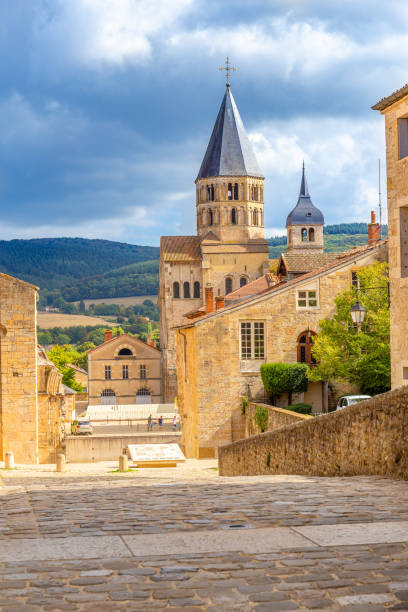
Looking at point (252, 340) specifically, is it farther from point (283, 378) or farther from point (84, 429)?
point (84, 429)

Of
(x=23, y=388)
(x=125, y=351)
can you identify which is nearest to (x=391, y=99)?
(x=23, y=388)

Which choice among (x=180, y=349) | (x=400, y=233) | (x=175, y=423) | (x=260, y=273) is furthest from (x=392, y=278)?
(x=260, y=273)

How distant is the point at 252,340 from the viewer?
3175 cm

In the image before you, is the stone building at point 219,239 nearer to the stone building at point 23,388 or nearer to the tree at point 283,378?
the stone building at point 23,388

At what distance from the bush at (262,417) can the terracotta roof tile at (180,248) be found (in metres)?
58.1

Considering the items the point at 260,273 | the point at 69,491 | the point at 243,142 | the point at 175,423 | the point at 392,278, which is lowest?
the point at 175,423

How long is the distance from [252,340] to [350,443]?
19.2m

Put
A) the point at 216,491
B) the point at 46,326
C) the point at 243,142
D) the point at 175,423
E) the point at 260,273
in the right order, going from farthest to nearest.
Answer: the point at 46,326
the point at 243,142
the point at 260,273
the point at 175,423
the point at 216,491

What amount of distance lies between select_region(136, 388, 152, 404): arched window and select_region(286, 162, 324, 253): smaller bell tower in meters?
41.1

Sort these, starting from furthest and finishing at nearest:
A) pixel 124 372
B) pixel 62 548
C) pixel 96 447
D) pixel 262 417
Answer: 1. pixel 124 372
2. pixel 96 447
3. pixel 262 417
4. pixel 62 548

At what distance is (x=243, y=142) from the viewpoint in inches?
3647

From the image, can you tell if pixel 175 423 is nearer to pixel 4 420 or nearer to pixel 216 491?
pixel 4 420

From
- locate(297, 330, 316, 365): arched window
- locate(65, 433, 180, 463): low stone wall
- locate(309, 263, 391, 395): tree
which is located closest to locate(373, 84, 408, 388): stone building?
locate(309, 263, 391, 395): tree

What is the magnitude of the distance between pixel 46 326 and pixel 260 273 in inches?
4821
